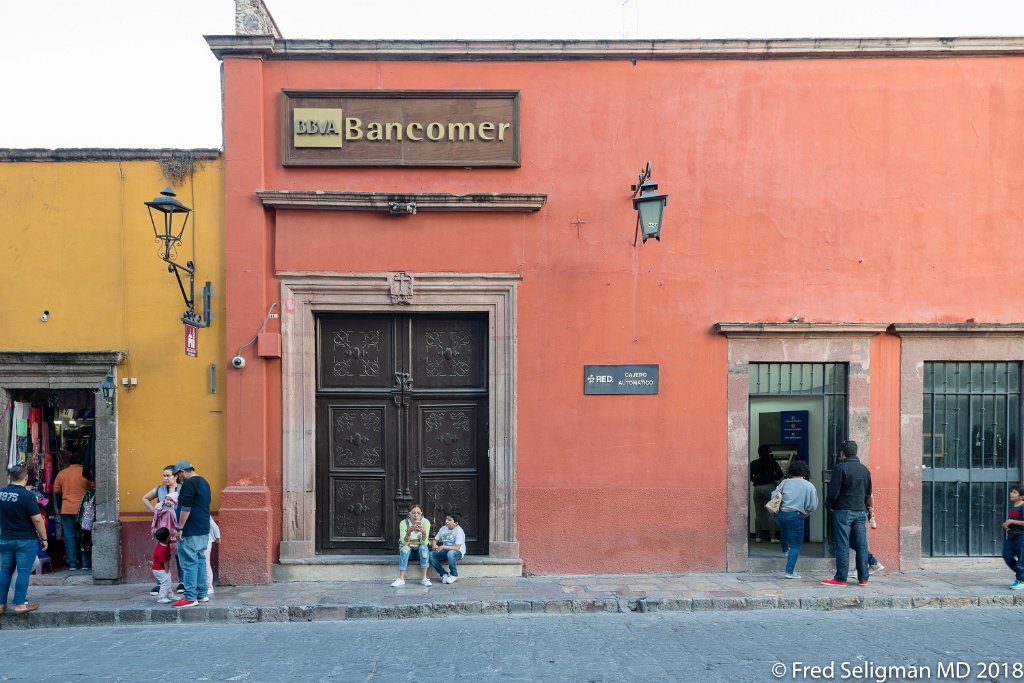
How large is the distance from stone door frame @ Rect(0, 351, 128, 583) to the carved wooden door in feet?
7.90

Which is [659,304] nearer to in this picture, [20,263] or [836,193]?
[836,193]

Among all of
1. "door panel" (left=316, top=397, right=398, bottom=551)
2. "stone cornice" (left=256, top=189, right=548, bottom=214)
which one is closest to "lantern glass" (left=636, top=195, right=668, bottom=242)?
"stone cornice" (left=256, top=189, right=548, bottom=214)

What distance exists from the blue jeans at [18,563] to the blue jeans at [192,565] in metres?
1.44

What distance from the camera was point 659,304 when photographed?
8.96m

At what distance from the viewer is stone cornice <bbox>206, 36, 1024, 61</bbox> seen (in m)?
8.84

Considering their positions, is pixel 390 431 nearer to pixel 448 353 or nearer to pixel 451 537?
pixel 448 353

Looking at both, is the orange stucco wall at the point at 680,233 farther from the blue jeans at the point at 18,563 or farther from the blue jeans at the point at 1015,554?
the blue jeans at the point at 18,563

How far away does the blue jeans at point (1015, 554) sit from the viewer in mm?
7969

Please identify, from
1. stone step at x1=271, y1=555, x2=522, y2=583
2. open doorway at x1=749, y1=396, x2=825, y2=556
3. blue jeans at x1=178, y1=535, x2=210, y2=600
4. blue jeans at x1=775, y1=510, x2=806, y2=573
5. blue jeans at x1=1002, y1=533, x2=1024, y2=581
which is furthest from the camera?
open doorway at x1=749, y1=396, x2=825, y2=556

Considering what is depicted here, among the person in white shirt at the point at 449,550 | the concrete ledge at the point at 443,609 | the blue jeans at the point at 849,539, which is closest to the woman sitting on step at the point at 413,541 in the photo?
the person in white shirt at the point at 449,550

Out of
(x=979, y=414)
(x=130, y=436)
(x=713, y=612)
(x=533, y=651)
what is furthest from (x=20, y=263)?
(x=979, y=414)

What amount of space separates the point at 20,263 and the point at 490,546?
6.77 meters

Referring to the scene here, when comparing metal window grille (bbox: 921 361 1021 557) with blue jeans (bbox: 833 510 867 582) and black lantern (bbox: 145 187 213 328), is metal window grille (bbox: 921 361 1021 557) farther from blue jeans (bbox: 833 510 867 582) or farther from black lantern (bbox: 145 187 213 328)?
black lantern (bbox: 145 187 213 328)

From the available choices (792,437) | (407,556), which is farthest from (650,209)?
(407,556)
